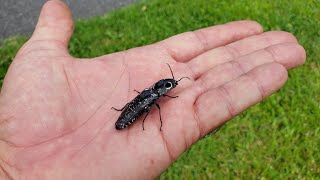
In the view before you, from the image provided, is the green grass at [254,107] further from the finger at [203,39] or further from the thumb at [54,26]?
the thumb at [54,26]

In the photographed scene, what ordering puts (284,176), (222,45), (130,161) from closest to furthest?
(130,161)
(222,45)
(284,176)

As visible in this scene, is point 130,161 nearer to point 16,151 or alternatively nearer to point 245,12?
point 16,151

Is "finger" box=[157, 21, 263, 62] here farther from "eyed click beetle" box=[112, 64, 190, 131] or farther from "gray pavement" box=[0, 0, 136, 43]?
"gray pavement" box=[0, 0, 136, 43]

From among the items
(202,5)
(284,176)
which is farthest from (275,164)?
(202,5)

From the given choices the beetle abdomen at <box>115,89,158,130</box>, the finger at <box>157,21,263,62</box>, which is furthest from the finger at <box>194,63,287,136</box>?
the finger at <box>157,21,263,62</box>

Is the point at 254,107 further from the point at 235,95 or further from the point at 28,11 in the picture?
the point at 28,11

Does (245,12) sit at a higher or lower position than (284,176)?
higher
